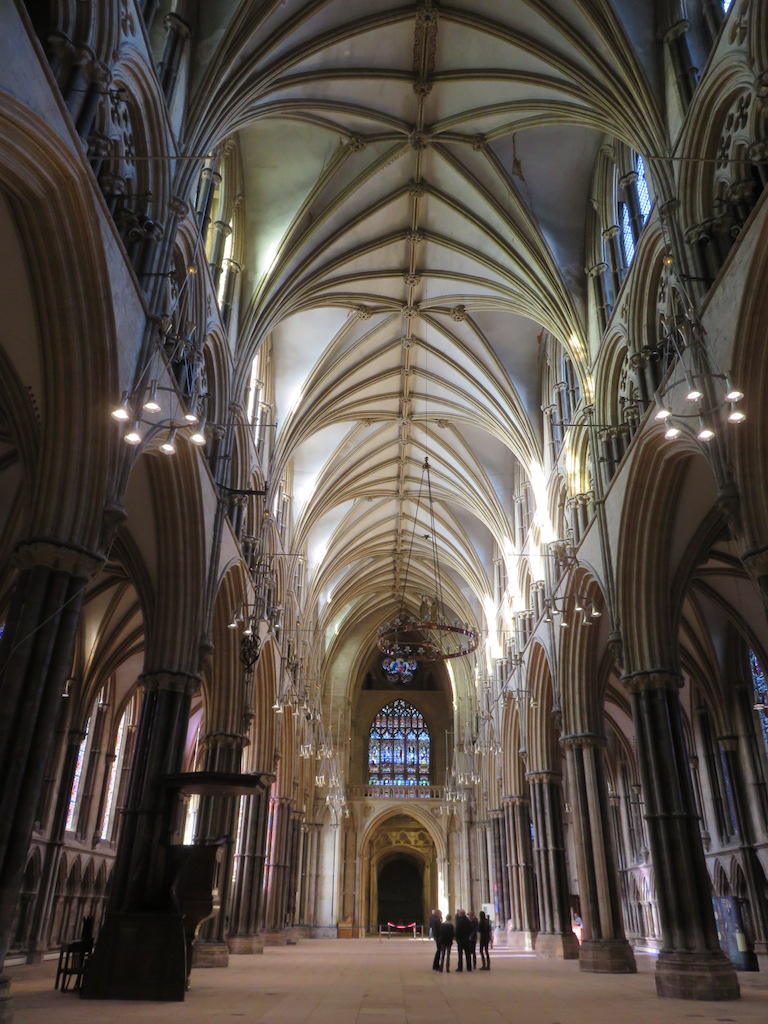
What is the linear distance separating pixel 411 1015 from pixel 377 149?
56.1 feet

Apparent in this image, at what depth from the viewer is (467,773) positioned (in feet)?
127

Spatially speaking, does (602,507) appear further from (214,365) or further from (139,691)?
(139,691)

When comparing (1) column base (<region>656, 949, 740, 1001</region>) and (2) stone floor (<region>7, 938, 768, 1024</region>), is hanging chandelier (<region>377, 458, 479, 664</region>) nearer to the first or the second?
(2) stone floor (<region>7, 938, 768, 1024</region>)

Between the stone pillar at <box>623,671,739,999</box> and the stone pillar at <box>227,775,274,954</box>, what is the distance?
10.8 m

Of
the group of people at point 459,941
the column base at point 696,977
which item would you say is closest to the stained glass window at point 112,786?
the group of people at point 459,941

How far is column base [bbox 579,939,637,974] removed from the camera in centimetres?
1617

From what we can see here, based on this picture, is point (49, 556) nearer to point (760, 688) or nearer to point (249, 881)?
point (249, 881)

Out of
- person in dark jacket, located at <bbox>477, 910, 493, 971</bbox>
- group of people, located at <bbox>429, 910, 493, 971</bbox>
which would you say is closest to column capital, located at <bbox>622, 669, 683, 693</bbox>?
group of people, located at <bbox>429, 910, 493, 971</bbox>

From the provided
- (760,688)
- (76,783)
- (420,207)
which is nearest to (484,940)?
(760,688)

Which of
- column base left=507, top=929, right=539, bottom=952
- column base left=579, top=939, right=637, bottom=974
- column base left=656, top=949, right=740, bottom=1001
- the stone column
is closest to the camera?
column base left=656, top=949, right=740, bottom=1001

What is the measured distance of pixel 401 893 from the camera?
47344 millimetres

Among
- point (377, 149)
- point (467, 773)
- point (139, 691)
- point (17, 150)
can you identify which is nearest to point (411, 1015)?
point (17, 150)

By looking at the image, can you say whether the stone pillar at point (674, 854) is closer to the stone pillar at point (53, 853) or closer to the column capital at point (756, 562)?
the column capital at point (756, 562)

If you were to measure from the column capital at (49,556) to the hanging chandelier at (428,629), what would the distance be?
1554 cm
